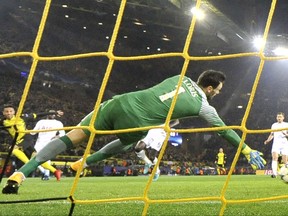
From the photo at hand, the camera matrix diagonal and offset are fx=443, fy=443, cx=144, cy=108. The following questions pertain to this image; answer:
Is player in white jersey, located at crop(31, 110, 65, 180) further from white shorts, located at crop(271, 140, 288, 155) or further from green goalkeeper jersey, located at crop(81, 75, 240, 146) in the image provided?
green goalkeeper jersey, located at crop(81, 75, 240, 146)

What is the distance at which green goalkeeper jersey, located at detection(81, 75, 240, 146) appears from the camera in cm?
302

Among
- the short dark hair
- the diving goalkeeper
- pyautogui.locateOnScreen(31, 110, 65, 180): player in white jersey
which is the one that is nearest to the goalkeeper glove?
the diving goalkeeper

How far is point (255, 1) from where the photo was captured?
15164mm

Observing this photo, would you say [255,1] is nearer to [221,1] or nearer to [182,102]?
[221,1]

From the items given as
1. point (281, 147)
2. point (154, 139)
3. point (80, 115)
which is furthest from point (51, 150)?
point (80, 115)

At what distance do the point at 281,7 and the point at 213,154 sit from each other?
972cm

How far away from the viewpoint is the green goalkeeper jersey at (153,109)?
9.90 ft

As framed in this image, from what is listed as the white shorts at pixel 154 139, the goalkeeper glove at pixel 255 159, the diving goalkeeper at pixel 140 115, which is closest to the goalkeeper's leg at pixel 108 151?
the diving goalkeeper at pixel 140 115

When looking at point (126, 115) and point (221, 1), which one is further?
point (221, 1)

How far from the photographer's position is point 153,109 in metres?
3.07

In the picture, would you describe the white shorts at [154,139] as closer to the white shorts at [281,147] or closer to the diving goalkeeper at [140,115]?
the white shorts at [281,147]

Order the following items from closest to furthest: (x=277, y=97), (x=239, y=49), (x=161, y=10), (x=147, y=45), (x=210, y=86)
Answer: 1. (x=210, y=86)
2. (x=161, y=10)
3. (x=239, y=49)
4. (x=147, y=45)
5. (x=277, y=97)

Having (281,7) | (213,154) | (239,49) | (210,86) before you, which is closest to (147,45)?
(239,49)

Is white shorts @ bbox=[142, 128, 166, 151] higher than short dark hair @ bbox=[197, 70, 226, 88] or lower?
higher
